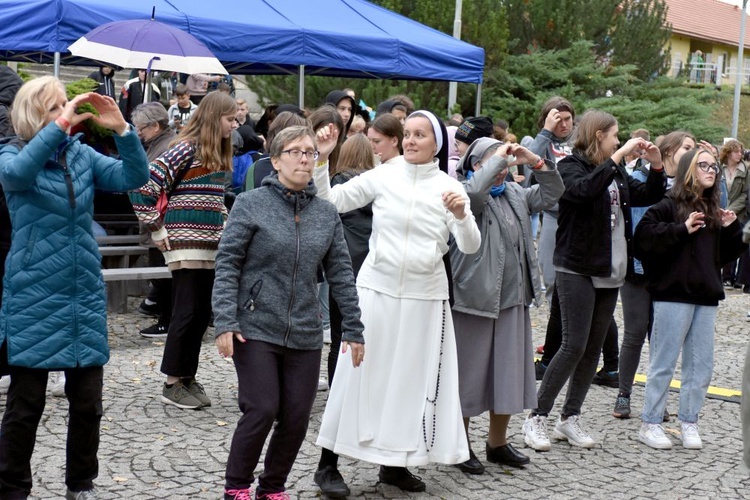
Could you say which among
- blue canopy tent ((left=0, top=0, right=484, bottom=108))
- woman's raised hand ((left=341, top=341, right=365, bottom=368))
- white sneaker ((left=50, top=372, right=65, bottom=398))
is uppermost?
blue canopy tent ((left=0, top=0, right=484, bottom=108))

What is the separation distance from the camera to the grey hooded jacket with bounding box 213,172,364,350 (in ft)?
14.7

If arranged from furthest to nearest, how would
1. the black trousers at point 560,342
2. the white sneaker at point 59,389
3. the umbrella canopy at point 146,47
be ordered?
the umbrella canopy at point 146,47 → the black trousers at point 560,342 → the white sneaker at point 59,389

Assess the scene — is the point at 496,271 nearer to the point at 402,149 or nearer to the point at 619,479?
the point at 402,149

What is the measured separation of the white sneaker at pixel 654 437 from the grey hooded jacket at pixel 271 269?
272 centimetres

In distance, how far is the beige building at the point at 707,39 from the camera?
185 feet

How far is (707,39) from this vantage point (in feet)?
187

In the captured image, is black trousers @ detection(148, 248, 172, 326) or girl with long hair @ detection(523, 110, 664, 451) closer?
girl with long hair @ detection(523, 110, 664, 451)

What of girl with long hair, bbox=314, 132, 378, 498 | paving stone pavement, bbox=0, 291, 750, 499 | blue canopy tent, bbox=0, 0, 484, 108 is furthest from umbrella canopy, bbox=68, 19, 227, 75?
girl with long hair, bbox=314, 132, 378, 498

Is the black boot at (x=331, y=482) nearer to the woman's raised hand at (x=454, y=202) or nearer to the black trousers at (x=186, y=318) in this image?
the woman's raised hand at (x=454, y=202)

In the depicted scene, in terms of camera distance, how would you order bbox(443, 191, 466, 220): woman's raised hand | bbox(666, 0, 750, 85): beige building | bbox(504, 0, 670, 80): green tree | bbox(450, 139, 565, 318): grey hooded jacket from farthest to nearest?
bbox(666, 0, 750, 85): beige building → bbox(504, 0, 670, 80): green tree → bbox(450, 139, 565, 318): grey hooded jacket → bbox(443, 191, 466, 220): woman's raised hand

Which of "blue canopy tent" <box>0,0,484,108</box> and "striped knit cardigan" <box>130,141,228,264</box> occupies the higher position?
"blue canopy tent" <box>0,0,484,108</box>

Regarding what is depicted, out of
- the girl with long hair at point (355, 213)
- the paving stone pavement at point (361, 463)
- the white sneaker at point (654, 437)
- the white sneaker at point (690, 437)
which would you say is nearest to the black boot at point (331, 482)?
the paving stone pavement at point (361, 463)

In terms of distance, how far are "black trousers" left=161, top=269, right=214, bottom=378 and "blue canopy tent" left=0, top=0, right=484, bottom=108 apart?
3770 millimetres

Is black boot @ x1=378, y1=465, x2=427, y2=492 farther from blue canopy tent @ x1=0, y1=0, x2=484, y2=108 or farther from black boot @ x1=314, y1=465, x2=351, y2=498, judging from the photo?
blue canopy tent @ x1=0, y1=0, x2=484, y2=108
